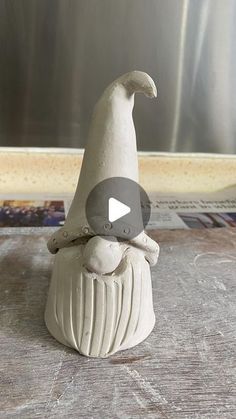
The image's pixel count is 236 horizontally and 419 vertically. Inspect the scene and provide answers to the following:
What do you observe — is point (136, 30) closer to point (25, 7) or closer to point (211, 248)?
point (25, 7)

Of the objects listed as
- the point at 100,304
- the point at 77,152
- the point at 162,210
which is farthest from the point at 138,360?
the point at 77,152

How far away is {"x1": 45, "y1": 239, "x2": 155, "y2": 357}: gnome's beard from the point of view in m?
0.62

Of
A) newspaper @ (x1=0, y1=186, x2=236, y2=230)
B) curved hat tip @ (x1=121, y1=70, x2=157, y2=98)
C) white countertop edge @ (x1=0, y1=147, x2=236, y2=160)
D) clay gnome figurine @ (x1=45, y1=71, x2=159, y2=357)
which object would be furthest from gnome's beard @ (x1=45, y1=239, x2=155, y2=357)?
white countertop edge @ (x1=0, y1=147, x2=236, y2=160)

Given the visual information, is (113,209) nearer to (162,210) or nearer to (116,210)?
(116,210)

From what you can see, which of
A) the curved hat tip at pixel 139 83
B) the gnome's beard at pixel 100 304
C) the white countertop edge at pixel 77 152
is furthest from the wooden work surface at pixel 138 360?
the white countertop edge at pixel 77 152

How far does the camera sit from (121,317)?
63 centimetres

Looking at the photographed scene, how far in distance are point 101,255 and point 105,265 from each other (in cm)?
2

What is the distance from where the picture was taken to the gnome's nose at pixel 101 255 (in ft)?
1.95

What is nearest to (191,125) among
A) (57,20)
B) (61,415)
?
(57,20)

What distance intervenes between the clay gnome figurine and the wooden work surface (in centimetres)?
3

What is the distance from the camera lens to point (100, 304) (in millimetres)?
619

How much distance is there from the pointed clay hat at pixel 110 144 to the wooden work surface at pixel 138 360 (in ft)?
0.55

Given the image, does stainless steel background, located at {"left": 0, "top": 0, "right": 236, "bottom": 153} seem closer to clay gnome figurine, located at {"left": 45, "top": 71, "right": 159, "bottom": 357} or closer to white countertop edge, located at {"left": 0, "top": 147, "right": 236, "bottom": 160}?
white countertop edge, located at {"left": 0, "top": 147, "right": 236, "bottom": 160}

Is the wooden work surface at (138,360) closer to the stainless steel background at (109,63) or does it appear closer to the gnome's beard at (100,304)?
the gnome's beard at (100,304)
